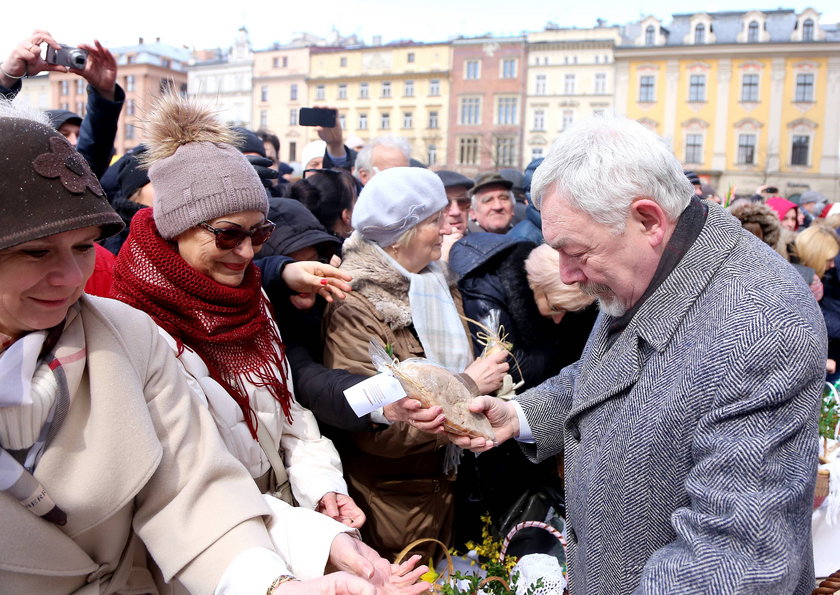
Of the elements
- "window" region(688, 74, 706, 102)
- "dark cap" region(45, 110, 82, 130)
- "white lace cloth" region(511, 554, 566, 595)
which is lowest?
"white lace cloth" region(511, 554, 566, 595)

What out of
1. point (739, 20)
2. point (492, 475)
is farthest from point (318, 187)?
point (739, 20)

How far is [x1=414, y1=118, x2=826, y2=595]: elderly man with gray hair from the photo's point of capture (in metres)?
1.45

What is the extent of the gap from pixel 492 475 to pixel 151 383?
213cm

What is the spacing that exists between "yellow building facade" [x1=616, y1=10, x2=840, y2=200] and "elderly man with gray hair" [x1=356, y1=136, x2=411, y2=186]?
41.1 metres

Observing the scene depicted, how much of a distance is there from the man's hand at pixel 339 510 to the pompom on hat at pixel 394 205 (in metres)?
1.18

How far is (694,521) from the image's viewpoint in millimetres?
1497

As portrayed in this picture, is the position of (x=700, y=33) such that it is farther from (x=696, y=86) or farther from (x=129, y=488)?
(x=129, y=488)

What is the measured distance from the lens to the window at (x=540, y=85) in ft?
155

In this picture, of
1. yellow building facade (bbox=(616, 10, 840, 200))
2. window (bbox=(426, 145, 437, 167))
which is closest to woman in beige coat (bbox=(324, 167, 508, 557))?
yellow building facade (bbox=(616, 10, 840, 200))

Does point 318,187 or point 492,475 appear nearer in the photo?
point 492,475

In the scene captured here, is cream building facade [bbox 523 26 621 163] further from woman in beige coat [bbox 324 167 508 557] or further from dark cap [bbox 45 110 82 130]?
woman in beige coat [bbox 324 167 508 557]

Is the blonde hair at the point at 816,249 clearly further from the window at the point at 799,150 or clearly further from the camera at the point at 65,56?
the window at the point at 799,150

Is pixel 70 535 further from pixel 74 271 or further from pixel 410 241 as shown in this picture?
pixel 410 241

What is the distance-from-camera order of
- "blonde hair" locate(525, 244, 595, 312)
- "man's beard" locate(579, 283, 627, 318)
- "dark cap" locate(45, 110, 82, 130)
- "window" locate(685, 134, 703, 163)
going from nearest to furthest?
"man's beard" locate(579, 283, 627, 318), "blonde hair" locate(525, 244, 595, 312), "dark cap" locate(45, 110, 82, 130), "window" locate(685, 134, 703, 163)
